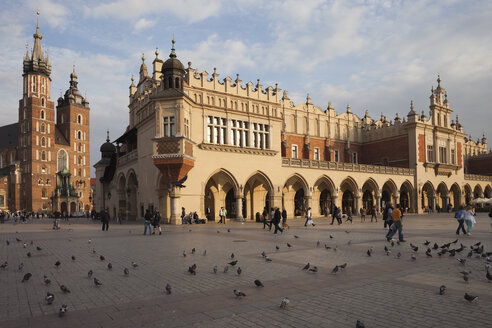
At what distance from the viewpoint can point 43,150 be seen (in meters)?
92.6

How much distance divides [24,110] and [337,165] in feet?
270

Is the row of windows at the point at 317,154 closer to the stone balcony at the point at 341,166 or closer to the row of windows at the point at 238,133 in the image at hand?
the stone balcony at the point at 341,166

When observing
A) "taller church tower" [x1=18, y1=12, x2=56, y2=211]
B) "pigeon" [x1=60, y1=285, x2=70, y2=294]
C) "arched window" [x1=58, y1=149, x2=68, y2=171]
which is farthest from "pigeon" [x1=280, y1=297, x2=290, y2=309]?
"arched window" [x1=58, y1=149, x2=68, y2=171]

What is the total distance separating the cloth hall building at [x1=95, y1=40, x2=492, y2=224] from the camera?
103 feet

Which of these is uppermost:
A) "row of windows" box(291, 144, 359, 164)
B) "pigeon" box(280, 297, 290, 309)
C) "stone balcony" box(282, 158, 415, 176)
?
"row of windows" box(291, 144, 359, 164)

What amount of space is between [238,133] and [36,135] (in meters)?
74.2

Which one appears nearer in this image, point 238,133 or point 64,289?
point 64,289

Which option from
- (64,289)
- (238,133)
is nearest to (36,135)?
(238,133)

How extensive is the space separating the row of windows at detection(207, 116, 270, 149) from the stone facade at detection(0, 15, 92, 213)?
63696 millimetres

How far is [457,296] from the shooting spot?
7.19 m

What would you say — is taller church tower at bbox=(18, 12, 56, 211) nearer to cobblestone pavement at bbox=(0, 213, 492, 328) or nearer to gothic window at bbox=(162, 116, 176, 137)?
gothic window at bbox=(162, 116, 176, 137)

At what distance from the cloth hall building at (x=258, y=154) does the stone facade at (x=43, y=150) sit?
44.9 metres

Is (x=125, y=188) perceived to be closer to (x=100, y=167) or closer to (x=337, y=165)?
(x=100, y=167)

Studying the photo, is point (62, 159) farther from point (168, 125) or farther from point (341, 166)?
point (341, 166)
